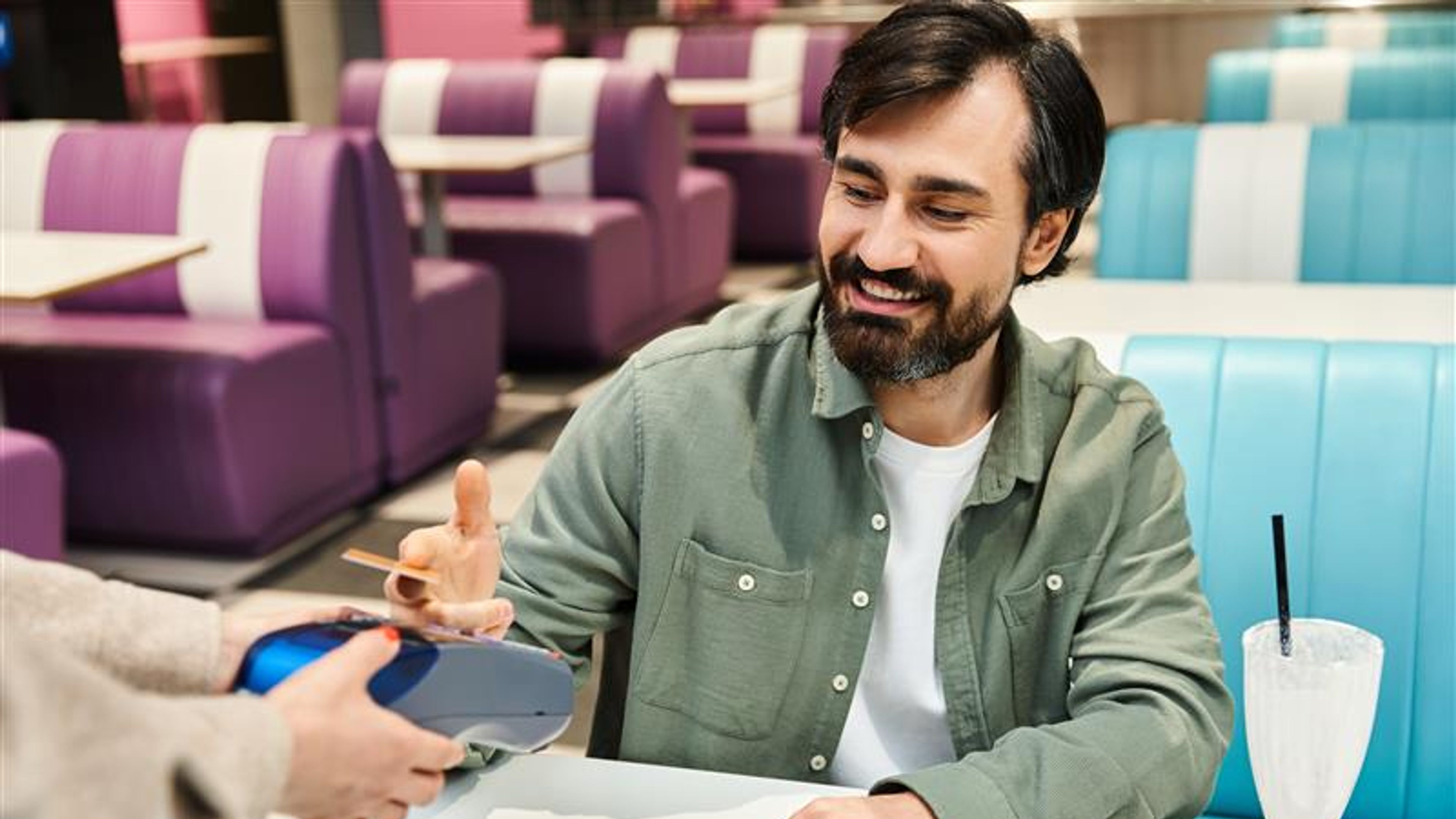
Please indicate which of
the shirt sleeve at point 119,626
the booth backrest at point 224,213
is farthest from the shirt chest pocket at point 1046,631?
the booth backrest at point 224,213

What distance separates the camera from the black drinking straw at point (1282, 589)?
1.23m

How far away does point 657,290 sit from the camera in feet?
18.6

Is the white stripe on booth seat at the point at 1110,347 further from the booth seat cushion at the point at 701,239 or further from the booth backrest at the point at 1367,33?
the booth backrest at the point at 1367,33

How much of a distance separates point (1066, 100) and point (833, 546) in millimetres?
441

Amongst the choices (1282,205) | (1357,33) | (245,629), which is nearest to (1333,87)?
(1282,205)

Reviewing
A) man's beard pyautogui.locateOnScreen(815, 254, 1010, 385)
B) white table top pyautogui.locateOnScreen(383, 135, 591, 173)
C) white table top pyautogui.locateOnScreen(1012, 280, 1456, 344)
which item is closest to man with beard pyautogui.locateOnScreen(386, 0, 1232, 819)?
man's beard pyautogui.locateOnScreen(815, 254, 1010, 385)

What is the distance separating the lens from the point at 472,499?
4.03ft

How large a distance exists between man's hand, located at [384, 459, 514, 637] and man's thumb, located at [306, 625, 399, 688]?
0.18m

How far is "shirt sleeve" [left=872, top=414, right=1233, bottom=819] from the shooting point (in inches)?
48.8

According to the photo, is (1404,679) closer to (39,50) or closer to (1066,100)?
(1066,100)

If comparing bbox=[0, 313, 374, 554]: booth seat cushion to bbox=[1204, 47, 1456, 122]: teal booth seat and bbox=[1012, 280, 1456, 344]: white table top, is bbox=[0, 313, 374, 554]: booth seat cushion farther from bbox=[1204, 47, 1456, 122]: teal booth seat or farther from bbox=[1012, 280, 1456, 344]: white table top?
bbox=[1204, 47, 1456, 122]: teal booth seat

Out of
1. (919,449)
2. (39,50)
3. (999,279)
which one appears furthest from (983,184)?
(39,50)

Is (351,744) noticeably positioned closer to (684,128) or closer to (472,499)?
(472,499)

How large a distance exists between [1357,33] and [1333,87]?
1.53 meters
